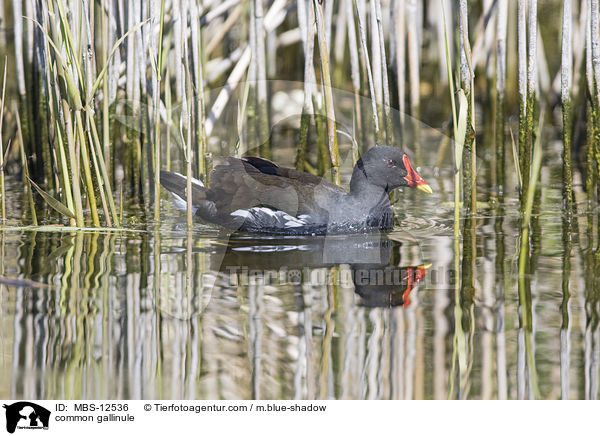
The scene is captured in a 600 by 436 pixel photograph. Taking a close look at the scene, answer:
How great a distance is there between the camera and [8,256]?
3932 millimetres

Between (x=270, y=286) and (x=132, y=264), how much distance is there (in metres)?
0.72

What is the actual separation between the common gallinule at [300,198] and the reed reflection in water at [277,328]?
1.82 ft

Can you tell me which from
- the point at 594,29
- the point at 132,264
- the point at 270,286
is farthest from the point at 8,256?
the point at 594,29

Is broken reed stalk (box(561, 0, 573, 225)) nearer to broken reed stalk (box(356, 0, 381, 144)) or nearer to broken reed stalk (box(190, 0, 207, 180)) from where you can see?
broken reed stalk (box(356, 0, 381, 144))

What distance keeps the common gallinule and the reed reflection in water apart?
55 centimetres

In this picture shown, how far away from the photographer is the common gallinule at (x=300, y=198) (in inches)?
183

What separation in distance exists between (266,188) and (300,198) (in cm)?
21

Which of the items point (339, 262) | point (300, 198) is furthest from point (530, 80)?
point (339, 262)

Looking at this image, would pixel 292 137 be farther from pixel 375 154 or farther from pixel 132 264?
pixel 132 264
